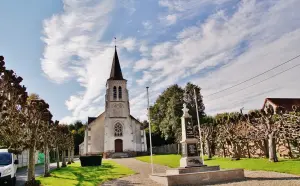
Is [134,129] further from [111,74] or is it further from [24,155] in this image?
[24,155]

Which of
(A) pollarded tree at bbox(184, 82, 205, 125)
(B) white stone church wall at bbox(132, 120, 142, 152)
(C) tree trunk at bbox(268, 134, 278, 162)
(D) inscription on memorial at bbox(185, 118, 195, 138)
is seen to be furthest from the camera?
(A) pollarded tree at bbox(184, 82, 205, 125)

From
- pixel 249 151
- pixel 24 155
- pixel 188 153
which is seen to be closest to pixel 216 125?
pixel 249 151

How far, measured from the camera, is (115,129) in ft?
162

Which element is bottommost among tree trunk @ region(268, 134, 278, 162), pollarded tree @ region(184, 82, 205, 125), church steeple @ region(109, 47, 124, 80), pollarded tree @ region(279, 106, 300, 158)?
tree trunk @ region(268, 134, 278, 162)

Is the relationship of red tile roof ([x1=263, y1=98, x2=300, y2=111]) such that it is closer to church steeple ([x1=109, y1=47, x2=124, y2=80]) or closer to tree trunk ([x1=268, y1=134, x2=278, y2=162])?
tree trunk ([x1=268, y1=134, x2=278, y2=162])

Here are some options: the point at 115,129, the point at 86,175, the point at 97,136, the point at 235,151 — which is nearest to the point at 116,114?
the point at 115,129

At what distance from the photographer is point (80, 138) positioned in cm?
7400

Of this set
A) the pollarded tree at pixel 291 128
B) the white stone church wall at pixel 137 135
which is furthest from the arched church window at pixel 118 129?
the pollarded tree at pixel 291 128

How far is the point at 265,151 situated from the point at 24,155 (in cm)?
3161

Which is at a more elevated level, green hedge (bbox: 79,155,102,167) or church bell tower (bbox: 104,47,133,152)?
church bell tower (bbox: 104,47,133,152)

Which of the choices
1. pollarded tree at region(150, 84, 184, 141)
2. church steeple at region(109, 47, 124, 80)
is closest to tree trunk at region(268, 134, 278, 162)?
pollarded tree at region(150, 84, 184, 141)

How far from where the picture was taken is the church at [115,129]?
48156mm

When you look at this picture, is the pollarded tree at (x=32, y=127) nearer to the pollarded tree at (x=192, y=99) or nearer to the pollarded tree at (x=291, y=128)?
the pollarded tree at (x=291, y=128)

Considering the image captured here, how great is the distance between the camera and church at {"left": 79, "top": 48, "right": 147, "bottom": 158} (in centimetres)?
4816
